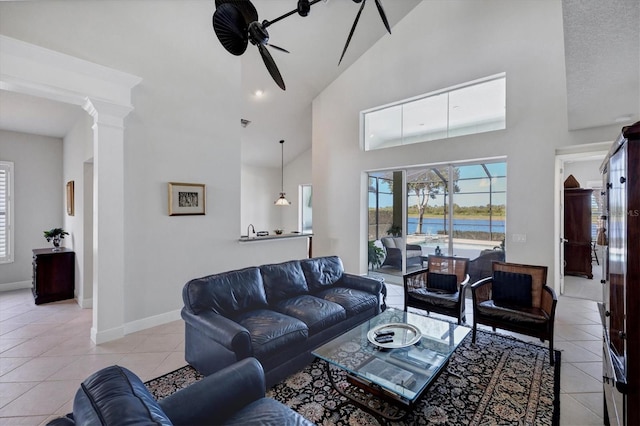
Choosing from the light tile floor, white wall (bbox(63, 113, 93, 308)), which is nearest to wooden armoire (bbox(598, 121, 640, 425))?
the light tile floor

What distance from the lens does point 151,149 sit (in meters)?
3.69

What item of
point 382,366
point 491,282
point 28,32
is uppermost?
point 28,32

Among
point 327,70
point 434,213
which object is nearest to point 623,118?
point 434,213

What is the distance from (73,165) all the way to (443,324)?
20.0 ft

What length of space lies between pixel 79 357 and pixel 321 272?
2.69 meters

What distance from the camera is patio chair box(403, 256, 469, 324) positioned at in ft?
11.0

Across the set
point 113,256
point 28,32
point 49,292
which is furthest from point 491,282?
point 49,292

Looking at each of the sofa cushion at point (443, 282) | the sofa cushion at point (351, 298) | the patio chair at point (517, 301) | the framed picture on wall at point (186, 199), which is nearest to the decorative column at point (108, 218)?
the framed picture on wall at point (186, 199)

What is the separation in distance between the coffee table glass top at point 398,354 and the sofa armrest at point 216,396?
2.26ft

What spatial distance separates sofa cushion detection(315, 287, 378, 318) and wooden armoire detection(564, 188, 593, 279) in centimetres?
518

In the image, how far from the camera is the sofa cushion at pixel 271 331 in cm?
227

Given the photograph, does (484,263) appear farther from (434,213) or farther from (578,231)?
(578,231)

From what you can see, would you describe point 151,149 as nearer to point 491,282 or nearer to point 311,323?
point 311,323

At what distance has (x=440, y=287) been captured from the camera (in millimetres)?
3775
